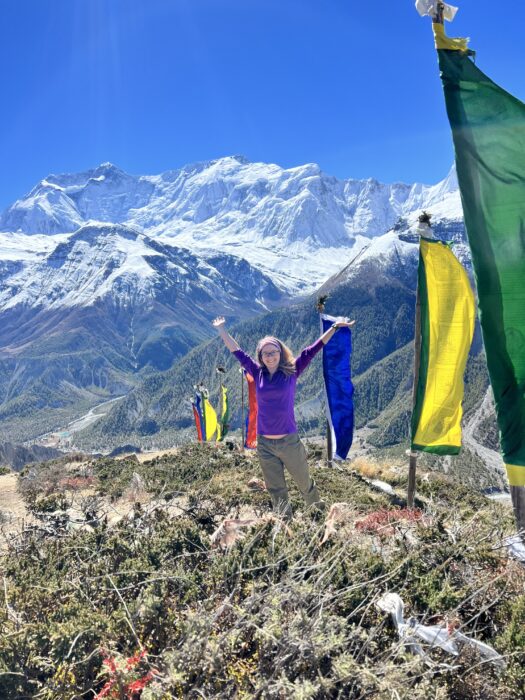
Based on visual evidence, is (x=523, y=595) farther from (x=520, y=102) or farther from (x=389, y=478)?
(x=389, y=478)

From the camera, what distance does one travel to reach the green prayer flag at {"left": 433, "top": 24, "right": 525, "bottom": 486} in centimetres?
354

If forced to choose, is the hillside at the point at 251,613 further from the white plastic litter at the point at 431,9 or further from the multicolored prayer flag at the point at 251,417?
the multicolored prayer flag at the point at 251,417

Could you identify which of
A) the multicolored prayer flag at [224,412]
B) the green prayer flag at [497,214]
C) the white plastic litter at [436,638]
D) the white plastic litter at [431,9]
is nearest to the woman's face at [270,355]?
the green prayer flag at [497,214]

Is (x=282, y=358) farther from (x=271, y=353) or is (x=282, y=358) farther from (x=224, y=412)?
(x=224, y=412)

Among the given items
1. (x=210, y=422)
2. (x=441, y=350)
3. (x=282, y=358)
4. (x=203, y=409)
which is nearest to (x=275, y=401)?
(x=282, y=358)

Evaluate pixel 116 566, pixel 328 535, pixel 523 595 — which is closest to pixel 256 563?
pixel 328 535

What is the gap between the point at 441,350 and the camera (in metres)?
6.70

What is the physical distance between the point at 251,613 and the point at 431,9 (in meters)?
4.85

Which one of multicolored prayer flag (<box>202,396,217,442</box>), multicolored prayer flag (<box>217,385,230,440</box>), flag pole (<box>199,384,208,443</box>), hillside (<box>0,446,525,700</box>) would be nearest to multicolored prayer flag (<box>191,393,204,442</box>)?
flag pole (<box>199,384,208,443</box>)

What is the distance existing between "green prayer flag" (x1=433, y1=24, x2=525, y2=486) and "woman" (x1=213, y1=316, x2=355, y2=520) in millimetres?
2672

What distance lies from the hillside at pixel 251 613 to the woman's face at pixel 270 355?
1976mm

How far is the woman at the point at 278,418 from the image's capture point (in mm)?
5844

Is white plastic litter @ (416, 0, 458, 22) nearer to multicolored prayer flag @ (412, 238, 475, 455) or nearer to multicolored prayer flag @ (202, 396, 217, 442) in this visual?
multicolored prayer flag @ (412, 238, 475, 455)

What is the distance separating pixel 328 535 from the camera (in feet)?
12.9
